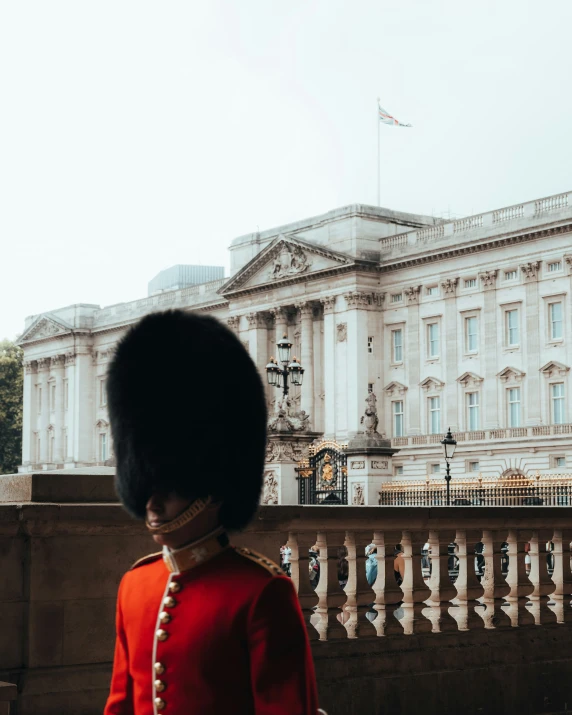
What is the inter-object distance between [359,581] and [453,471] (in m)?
55.1

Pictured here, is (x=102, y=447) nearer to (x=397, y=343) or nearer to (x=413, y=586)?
(x=397, y=343)

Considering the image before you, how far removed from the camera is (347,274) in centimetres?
6875

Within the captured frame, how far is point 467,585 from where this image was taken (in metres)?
8.58

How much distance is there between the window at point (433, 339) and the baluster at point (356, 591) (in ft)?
190

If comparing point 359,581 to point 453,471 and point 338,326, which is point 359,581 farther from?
point 338,326

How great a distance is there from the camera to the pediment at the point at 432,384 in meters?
65.1

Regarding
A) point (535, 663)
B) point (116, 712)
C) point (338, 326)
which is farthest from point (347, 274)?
point (116, 712)

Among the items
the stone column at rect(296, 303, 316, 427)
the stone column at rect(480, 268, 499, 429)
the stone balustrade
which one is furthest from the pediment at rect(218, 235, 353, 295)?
the stone column at rect(480, 268, 499, 429)

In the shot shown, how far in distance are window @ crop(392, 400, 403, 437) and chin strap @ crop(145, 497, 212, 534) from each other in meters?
64.1

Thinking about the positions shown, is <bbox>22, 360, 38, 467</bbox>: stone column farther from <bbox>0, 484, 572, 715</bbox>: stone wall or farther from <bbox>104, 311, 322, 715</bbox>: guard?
<bbox>104, 311, 322, 715</bbox>: guard

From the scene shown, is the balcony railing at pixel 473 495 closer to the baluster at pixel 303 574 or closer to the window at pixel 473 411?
the window at pixel 473 411

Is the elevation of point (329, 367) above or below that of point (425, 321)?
below

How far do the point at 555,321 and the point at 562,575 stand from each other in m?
51.6

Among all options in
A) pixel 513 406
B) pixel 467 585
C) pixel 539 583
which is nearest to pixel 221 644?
pixel 467 585
